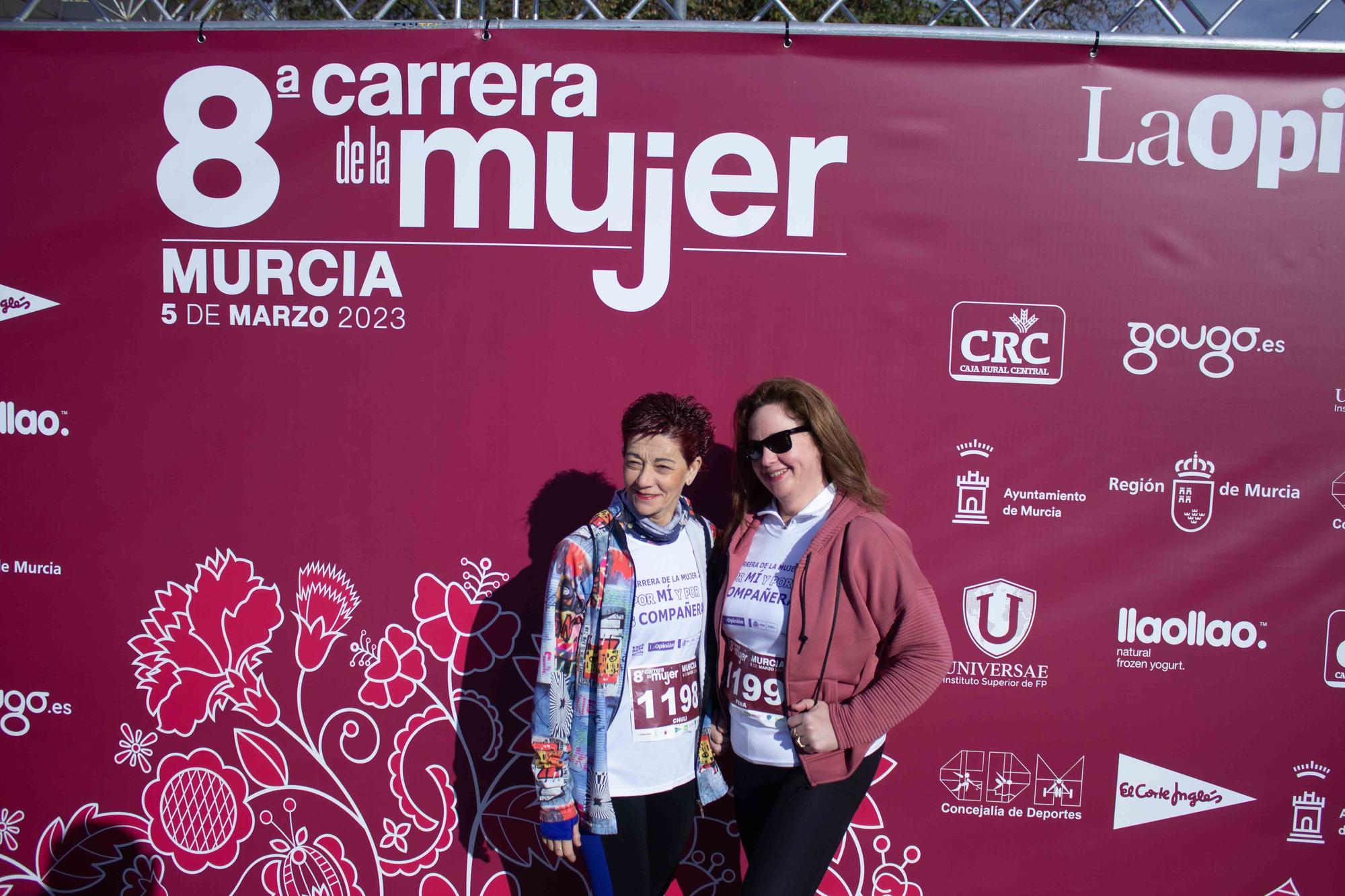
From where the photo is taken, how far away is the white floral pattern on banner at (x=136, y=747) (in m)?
2.71

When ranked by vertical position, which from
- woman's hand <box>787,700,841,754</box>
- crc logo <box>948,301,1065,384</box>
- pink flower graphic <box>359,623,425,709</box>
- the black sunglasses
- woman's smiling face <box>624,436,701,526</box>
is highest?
crc logo <box>948,301,1065,384</box>

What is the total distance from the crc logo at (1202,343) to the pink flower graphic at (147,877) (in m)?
3.46

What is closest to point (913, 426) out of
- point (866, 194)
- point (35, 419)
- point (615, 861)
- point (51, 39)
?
point (866, 194)

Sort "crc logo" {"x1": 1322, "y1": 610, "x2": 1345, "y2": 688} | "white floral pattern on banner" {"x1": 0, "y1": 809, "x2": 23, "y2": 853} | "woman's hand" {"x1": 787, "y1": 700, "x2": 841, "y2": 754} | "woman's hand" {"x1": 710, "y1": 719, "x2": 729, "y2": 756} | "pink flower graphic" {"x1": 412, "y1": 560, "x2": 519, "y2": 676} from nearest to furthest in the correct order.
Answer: "woman's hand" {"x1": 787, "y1": 700, "x2": 841, "y2": 754}, "woman's hand" {"x1": 710, "y1": 719, "x2": 729, "y2": 756}, "crc logo" {"x1": 1322, "y1": 610, "x2": 1345, "y2": 688}, "pink flower graphic" {"x1": 412, "y1": 560, "x2": 519, "y2": 676}, "white floral pattern on banner" {"x1": 0, "y1": 809, "x2": 23, "y2": 853}

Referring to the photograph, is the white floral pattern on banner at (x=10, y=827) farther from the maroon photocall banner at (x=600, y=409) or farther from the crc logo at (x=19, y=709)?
the crc logo at (x=19, y=709)

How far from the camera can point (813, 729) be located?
1.91 meters

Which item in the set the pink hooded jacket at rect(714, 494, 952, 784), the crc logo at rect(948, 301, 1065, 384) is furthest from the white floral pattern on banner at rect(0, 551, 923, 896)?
the crc logo at rect(948, 301, 1065, 384)

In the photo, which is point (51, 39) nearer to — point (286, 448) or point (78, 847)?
point (286, 448)

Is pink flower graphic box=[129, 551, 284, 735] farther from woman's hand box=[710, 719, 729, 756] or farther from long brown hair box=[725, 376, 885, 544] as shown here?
long brown hair box=[725, 376, 885, 544]

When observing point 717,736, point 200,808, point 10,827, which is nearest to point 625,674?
point 717,736

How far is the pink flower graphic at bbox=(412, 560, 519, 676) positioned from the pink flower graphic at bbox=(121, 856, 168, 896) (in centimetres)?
117

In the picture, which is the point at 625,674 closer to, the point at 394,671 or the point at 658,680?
the point at 658,680

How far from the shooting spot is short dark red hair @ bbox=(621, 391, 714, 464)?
2014 mm

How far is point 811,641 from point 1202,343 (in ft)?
5.19
